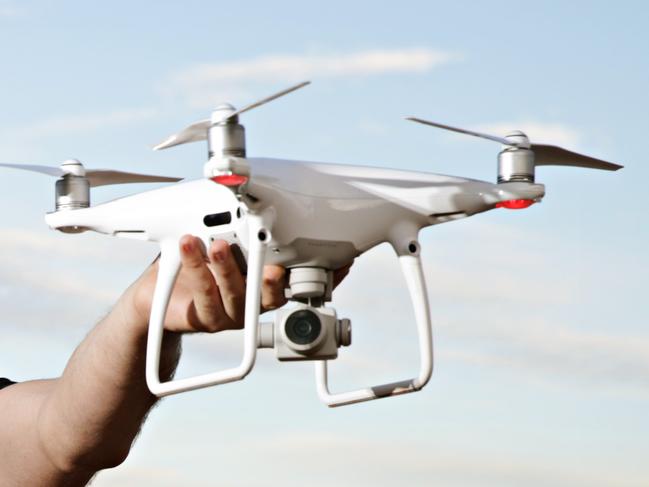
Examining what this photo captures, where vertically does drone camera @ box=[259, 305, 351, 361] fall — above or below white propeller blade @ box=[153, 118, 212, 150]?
below

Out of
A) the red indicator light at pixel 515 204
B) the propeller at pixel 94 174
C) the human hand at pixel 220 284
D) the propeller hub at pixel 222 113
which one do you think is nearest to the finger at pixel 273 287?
the human hand at pixel 220 284

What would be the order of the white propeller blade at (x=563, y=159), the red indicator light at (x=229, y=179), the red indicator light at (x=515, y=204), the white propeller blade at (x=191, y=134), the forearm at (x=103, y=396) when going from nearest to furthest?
the red indicator light at (x=229, y=179), the white propeller blade at (x=191, y=134), the red indicator light at (x=515, y=204), the white propeller blade at (x=563, y=159), the forearm at (x=103, y=396)

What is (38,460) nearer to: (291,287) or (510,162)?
(291,287)

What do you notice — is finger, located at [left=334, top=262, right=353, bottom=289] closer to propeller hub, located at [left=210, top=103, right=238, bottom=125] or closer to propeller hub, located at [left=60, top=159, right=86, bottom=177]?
propeller hub, located at [left=210, top=103, right=238, bottom=125]

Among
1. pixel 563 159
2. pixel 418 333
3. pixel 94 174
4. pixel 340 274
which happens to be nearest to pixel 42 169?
pixel 94 174

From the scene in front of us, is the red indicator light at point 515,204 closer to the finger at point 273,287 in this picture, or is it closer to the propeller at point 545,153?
the propeller at point 545,153

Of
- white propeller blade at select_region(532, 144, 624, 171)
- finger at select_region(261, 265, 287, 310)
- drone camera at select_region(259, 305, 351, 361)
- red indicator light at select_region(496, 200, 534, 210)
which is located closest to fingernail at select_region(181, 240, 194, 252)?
finger at select_region(261, 265, 287, 310)
